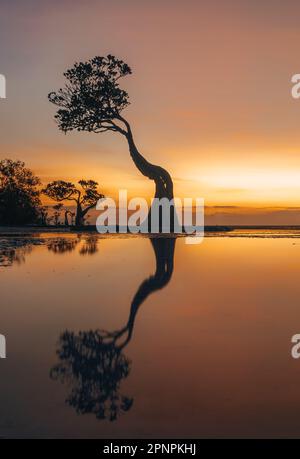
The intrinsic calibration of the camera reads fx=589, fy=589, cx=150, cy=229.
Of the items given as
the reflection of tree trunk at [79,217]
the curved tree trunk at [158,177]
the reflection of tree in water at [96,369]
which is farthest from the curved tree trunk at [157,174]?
the reflection of tree in water at [96,369]

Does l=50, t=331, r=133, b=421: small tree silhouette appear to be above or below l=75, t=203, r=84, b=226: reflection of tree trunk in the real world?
below

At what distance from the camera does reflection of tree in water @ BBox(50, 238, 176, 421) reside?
4039mm

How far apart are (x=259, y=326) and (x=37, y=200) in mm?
44035

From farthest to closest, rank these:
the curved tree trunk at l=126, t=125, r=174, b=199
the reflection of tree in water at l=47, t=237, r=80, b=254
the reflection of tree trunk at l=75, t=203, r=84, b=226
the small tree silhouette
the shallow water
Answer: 1. the reflection of tree trunk at l=75, t=203, r=84, b=226
2. the curved tree trunk at l=126, t=125, r=174, b=199
3. the reflection of tree in water at l=47, t=237, r=80, b=254
4. the small tree silhouette
5. the shallow water

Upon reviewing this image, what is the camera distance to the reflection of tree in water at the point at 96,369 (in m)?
4.04

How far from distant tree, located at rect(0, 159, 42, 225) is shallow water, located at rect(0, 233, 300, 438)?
37607 mm

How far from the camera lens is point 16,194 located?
47.5 meters

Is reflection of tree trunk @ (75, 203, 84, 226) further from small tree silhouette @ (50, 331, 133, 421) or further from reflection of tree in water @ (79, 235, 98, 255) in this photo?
small tree silhouette @ (50, 331, 133, 421)

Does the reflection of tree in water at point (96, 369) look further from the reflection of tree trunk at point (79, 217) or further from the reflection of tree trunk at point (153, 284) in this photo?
the reflection of tree trunk at point (79, 217)

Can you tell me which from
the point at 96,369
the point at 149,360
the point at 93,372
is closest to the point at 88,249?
the point at 149,360

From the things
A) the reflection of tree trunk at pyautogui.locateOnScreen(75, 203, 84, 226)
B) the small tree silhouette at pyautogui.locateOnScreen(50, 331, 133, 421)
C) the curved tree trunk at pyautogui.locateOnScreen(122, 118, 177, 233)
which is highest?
the curved tree trunk at pyautogui.locateOnScreen(122, 118, 177, 233)

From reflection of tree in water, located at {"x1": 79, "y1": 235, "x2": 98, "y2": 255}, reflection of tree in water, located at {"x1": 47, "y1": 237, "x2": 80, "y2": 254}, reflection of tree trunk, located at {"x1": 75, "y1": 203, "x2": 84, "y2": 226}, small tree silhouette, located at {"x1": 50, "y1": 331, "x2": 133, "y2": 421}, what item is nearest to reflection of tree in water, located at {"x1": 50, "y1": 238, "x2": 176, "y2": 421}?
small tree silhouette, located at {"x1": 50, "y1": 331, "x2": 133, "y2": 421}

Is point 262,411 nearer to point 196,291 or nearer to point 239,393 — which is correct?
point 239,393

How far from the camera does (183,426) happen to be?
3.66 meters
